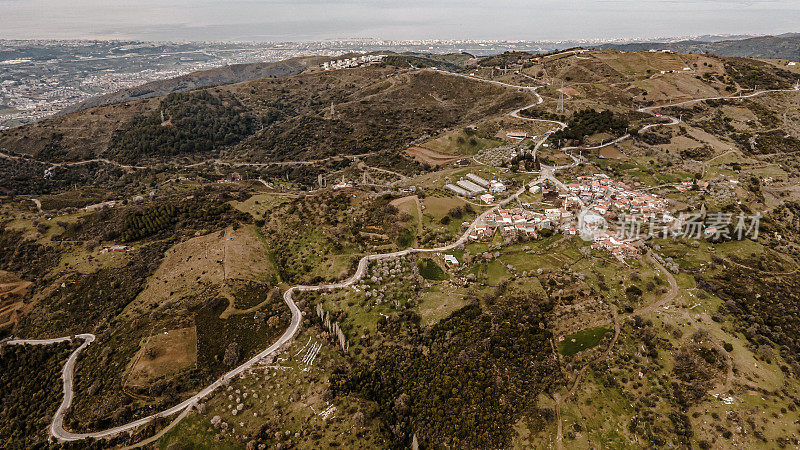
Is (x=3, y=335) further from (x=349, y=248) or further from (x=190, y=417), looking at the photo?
(x=349, y=248)

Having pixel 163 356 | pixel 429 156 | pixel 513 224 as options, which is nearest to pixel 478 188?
pixel 513 224

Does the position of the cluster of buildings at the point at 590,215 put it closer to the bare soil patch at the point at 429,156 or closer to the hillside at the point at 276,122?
the bare soil patch at the point at 429,156

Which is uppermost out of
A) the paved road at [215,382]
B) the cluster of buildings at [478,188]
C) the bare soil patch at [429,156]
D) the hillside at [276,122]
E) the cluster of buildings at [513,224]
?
the hillside at [276,122]

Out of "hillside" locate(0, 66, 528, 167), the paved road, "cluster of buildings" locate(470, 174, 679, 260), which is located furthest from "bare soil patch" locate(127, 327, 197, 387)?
"hillside" locate(0, 66, 528, 167)

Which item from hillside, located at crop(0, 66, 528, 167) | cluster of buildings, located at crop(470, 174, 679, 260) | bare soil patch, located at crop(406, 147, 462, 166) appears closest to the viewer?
cluster of buildings, located at crop(470, 174, 679, 260)

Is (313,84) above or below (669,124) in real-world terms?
above

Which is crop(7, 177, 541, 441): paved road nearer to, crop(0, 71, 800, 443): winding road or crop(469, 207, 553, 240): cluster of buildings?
crop(0, 71, 800, 443): winding road

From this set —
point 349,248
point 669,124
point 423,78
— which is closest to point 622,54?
point 669,124

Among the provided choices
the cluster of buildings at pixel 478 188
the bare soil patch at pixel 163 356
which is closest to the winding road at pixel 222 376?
the bare soil patch at pixel 163 356
